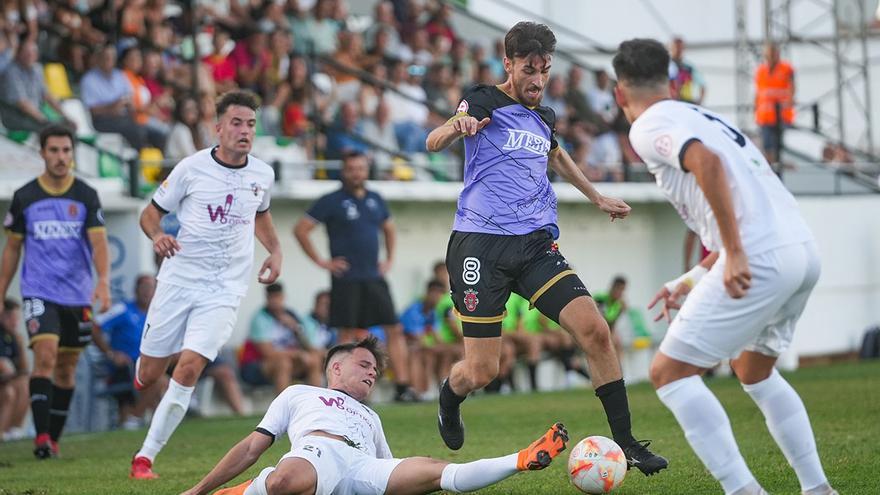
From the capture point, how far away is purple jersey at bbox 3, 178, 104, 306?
38.4 ft

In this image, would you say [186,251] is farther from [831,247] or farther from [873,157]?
[873,157]

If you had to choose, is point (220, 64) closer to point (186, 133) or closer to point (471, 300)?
point (186, 133)

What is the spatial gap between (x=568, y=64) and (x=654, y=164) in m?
19.9

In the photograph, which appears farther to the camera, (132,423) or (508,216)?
(132,423)

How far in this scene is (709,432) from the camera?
6.14 m

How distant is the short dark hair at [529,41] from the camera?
332 inches

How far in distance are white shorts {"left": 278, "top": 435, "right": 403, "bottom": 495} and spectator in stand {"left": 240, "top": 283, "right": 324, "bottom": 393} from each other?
9.43 m

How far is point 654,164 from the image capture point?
6.39 meters

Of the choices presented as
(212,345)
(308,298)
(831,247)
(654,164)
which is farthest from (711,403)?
(831,247)

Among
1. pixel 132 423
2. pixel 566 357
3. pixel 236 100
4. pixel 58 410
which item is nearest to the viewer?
pixel 236 100

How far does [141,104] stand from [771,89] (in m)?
9.80

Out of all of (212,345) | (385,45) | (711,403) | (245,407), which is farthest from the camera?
(385,45)

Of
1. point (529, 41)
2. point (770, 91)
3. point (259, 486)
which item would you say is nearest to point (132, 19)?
point (770, 91)

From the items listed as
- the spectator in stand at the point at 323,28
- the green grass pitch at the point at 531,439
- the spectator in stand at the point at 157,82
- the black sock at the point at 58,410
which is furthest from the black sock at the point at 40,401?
the spectator in stand at the point at 323,28
